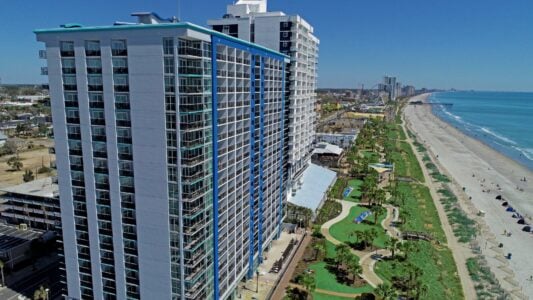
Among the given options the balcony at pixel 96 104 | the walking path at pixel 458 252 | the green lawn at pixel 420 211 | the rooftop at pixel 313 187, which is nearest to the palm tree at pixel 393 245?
the walking path at pixel 458 252

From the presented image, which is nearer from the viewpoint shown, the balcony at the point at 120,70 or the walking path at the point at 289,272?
the balcony at the point at 120,70

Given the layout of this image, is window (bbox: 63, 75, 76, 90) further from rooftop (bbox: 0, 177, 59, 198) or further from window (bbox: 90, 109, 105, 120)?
rooftop (bbox: 0, 177, 59, 198)

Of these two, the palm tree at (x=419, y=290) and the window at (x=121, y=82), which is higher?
the window at (x=121, y=82)

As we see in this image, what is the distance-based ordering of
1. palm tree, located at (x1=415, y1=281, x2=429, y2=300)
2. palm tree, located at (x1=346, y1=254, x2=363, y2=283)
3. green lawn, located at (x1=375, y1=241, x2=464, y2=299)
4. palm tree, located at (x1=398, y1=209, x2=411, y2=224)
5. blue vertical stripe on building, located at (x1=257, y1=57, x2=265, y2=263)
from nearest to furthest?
1. palm tree, located at (x1=415, y1=281, x2=429, y2=300)
2. blue vertical stripe on building, located at (x1=257, y1=57, x2=265, y2=263)
3. green lawn, located at (x1=375, y1=241, x2=464, y2=299)
4. palm tree, located at (x1=346, y1=254, x2=363, y2=283)
5. palm tree, located at (x1=398, y1=209, x2=411, y2=224)

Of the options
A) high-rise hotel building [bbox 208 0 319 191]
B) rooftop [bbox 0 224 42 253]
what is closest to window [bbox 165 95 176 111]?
high-rise hotel building [bbox 208 0 319 191]

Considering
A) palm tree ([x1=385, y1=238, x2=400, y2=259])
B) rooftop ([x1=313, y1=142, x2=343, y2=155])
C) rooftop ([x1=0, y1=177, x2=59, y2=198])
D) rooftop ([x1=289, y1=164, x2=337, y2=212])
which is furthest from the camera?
rooftop ([x1=313, y1=142, x2=343, y2=155])

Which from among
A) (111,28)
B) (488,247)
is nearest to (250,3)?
(111,28)

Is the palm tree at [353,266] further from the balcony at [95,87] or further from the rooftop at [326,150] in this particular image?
the rooftop at [326,150]
